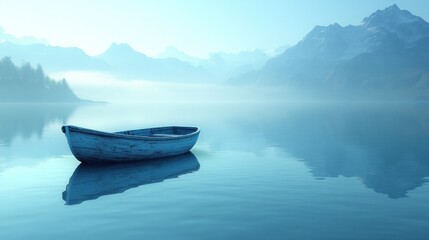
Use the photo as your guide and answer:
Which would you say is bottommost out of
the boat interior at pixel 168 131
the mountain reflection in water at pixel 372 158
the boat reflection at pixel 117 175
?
the boat reflection at pixel 117 175

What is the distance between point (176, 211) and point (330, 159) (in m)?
18.4

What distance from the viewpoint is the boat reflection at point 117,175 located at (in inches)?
713

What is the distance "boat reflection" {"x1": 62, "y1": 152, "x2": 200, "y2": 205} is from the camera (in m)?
18.1

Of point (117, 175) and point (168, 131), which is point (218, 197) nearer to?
point (117, 175)

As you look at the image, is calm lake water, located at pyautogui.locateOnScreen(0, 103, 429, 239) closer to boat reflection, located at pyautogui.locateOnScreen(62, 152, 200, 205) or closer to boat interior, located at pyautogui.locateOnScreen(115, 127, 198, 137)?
boat reflection, located at pyautogui.locateOnScreen(62, 152, 200, 205)

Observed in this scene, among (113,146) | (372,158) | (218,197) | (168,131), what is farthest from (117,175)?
(372,158)

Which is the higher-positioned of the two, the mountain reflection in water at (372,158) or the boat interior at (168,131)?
the boat interior at (168,131)

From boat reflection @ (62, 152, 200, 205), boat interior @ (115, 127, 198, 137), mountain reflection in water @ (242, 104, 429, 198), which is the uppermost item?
boat interior @ (115, 127, 198, 137)

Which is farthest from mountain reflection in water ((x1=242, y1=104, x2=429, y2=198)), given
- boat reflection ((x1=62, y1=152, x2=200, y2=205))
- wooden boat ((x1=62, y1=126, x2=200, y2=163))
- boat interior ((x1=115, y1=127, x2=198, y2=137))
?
wooden boat ((x1=62, y1=126, x2=200, y2=163))

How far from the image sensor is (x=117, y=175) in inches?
858

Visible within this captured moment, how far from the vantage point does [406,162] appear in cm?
2809

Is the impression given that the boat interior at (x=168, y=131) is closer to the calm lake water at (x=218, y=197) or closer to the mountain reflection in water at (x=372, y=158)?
the calm lake water at (x=218, y=197)

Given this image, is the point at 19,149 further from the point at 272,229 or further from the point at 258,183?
the point at 272,229

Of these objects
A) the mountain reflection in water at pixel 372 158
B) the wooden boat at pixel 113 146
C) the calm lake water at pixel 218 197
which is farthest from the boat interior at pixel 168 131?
the mountain reflection in water at pixel 372 158
